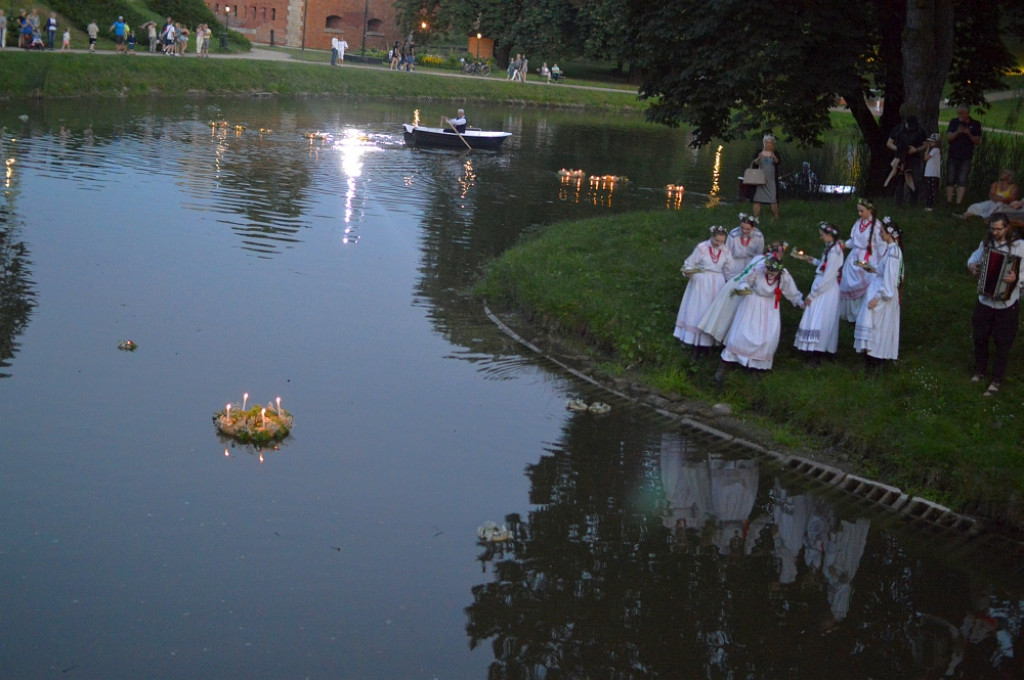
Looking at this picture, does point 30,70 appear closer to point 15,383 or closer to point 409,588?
point 15,383

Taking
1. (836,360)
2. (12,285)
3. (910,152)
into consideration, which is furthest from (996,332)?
(12,285)

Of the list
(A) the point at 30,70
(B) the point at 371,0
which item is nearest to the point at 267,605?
(A) the point at 30,70

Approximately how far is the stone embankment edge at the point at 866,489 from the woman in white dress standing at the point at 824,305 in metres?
1.87

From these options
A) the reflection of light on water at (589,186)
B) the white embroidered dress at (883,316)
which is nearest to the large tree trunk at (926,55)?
the white embroidered dress at (883,316)

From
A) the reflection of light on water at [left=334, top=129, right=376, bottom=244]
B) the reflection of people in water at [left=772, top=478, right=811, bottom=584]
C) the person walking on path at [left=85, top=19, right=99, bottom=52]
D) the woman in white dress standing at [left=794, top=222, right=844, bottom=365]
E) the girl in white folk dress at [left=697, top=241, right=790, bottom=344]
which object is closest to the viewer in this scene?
the reflection of people in water at [left=772, top=478, right=811, bottom=584]

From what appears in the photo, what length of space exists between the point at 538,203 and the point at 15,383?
60.4 feet

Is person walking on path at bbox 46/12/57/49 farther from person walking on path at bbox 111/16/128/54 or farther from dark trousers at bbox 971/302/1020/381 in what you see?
dark trousers at bbox 971/302/1020/381

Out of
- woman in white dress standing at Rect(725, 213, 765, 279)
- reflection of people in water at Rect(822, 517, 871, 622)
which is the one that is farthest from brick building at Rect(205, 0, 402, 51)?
reflection of people in water at Rect(822, 517, 871, 622)

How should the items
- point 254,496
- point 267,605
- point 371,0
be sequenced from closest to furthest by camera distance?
1. point 267,605
2. point 254,496
3. point 371,0

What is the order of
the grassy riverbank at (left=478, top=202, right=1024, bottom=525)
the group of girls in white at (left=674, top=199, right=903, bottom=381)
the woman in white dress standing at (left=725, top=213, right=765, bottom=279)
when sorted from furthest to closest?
the woman in white dress standing at (left=725, top=213, right=765, bottom=279)
the group of girls in white at (left=674, top=199, right=903, bottom=381)
the grassy riverbank at (left=478, top=202, right=1024, bottom=525)

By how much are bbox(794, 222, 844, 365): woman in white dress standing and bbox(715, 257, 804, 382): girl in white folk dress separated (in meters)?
0.25

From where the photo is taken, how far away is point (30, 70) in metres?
42.3

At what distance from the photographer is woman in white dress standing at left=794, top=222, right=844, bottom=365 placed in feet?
48.0

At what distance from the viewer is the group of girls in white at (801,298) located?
47.2 ft
